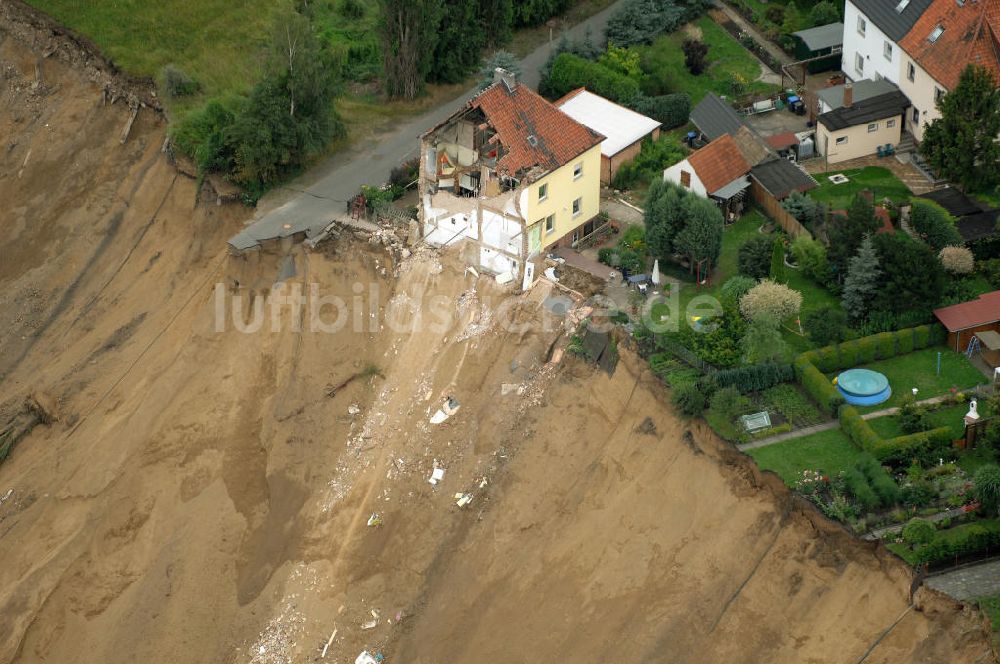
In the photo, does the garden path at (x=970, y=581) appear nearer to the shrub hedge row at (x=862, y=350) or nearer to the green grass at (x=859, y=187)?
the shrub hedge row at (x=862, y=350)

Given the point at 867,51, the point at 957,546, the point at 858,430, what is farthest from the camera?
the point at 867,51

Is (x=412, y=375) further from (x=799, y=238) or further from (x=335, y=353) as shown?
(x=799, y=238)

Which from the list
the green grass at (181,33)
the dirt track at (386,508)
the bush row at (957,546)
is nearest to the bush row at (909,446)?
the dirt track at (386,508)

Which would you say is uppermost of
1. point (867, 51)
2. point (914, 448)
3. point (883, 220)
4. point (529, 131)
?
point (529, 131)

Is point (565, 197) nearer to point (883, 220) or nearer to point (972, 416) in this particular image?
point (883, 220)

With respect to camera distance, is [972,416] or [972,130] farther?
[972,130]

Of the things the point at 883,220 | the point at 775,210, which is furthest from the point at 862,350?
the point at 775,210

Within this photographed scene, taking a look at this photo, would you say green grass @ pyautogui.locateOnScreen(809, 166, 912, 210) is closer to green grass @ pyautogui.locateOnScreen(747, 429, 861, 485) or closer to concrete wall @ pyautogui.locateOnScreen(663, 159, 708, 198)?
concrete wall @ pyautogui.locateOnScreen(663, 159, 708, 198)
